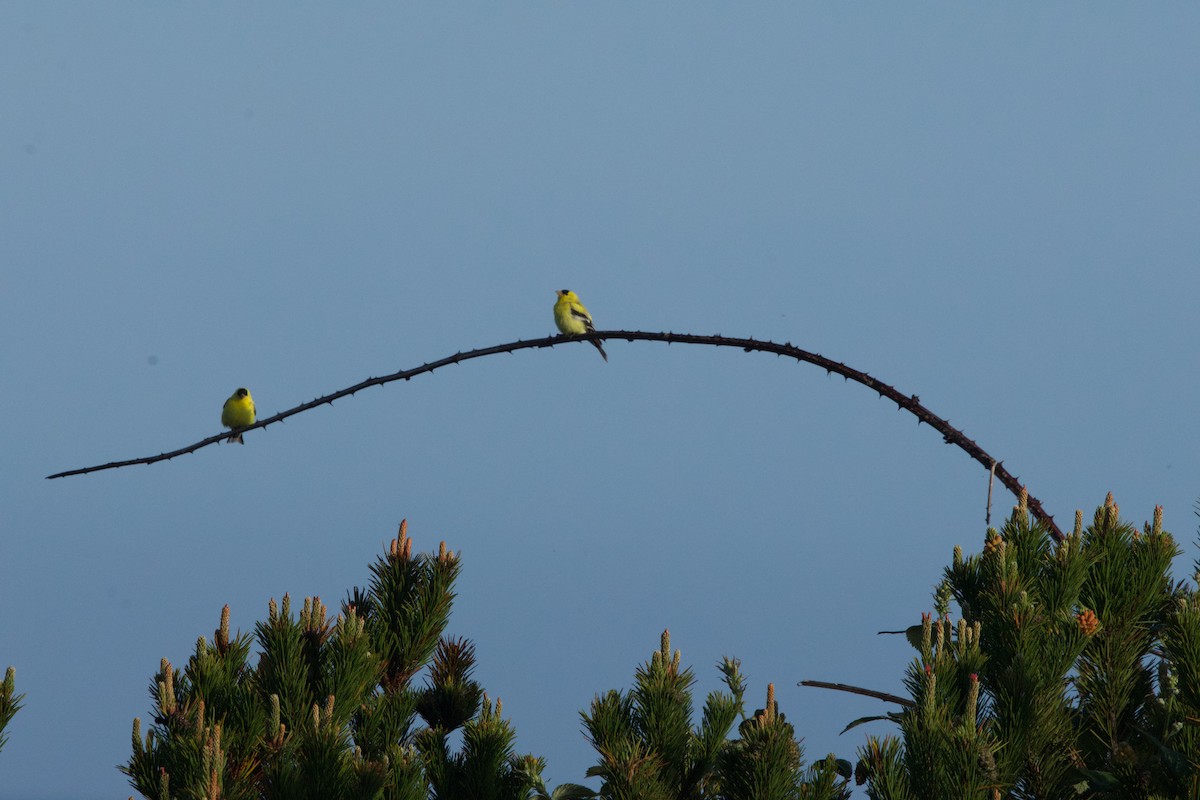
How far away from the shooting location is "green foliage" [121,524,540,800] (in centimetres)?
552

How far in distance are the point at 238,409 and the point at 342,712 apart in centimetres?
1133

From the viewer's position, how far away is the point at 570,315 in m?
17.6

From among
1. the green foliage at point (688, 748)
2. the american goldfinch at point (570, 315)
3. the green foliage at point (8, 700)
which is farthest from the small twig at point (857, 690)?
the american goldfinch at point (570, 315)

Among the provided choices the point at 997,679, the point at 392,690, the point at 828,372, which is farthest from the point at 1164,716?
the point at 392,690

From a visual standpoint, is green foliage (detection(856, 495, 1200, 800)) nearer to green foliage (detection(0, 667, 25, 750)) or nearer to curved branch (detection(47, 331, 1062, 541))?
curved branch (detection(47, 331, 1062, 541))

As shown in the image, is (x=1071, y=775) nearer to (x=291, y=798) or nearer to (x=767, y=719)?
(x=767, y=719)

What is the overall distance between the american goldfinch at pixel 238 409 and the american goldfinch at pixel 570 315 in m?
4.30

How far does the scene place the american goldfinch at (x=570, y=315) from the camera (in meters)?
17.5

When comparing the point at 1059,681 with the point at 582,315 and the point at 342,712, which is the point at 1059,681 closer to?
the point at 342,712

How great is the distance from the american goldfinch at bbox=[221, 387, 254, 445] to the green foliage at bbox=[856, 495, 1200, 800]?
12.7m

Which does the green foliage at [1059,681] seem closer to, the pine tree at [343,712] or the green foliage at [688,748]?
the green foliage at [688,748]

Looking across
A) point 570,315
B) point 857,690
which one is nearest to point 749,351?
point 857,690

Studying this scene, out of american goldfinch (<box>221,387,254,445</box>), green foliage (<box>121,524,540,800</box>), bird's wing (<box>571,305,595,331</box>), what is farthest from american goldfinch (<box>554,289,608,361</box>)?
green foliage (<box>121,524,540,800</box>)

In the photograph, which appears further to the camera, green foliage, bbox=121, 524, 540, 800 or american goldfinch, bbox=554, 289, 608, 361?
american goldfinch, bbox=554, 289, 608, 361
